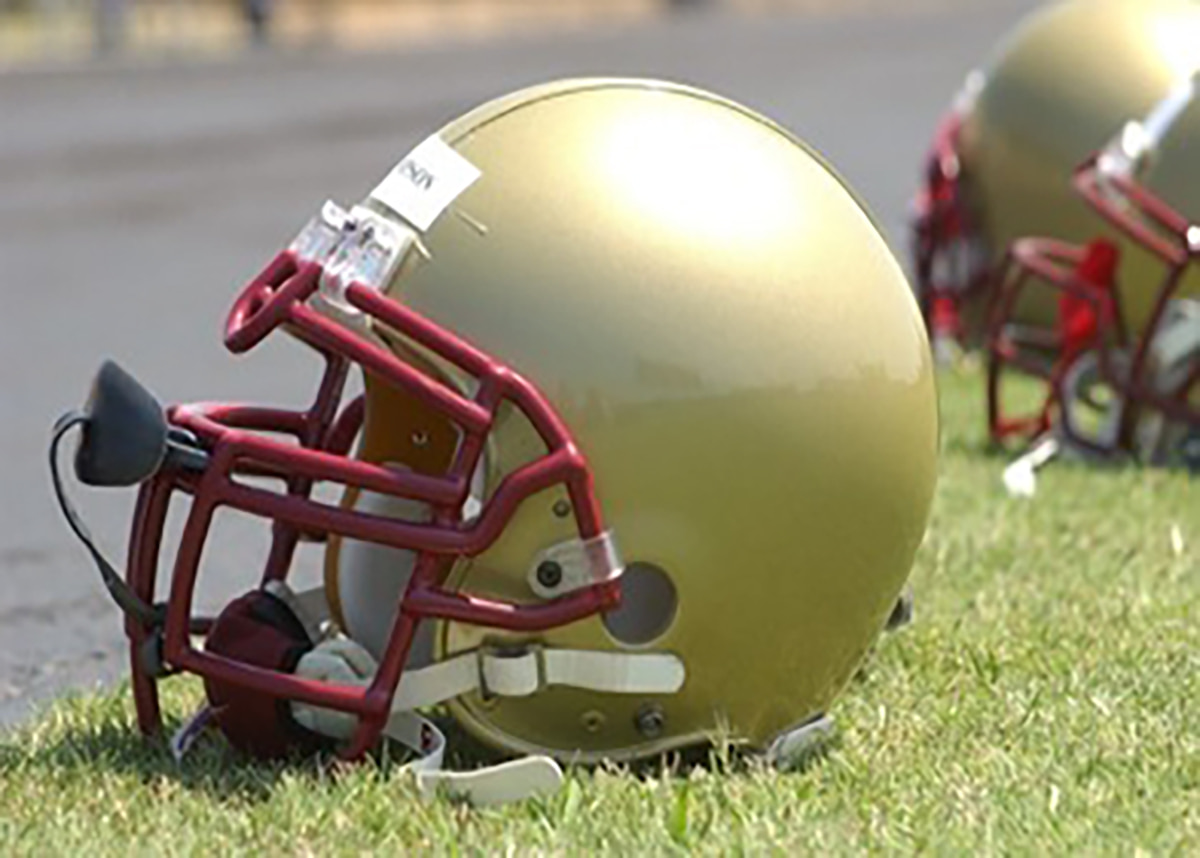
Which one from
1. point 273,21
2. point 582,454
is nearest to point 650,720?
point 582,454

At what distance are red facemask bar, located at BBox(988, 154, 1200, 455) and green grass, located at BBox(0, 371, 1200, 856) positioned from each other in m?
1.32

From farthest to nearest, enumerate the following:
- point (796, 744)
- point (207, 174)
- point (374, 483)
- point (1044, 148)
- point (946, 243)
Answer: point (207, 174)
point (946, 243)
point (1044, 148)
point (796, 744)
point (374, 483)

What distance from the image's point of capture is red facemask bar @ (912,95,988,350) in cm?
731

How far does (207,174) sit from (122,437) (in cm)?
1185

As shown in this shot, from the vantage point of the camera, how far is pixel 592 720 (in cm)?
368

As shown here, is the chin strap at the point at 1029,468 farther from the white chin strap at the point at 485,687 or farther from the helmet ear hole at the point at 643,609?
the helmet ear hole at the point at 643,609

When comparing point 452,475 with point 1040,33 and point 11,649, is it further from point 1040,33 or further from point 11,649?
point 1040,33

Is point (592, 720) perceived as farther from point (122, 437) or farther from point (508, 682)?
point (122, 437)

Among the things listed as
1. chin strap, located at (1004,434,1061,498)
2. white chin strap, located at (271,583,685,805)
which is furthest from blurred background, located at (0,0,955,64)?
white chin strap, located at (271,583,685,805)

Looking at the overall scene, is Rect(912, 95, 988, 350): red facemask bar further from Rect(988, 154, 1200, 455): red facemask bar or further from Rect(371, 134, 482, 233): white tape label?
Rect(371, 134, 482, 233): white tape label

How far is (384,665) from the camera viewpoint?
11.7 ft

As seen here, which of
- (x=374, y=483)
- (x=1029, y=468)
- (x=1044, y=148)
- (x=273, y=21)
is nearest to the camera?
(x=374, y=483)

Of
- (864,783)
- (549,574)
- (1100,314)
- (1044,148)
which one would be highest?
(549,574)

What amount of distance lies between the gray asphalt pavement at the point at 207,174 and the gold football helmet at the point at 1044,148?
189 cm
